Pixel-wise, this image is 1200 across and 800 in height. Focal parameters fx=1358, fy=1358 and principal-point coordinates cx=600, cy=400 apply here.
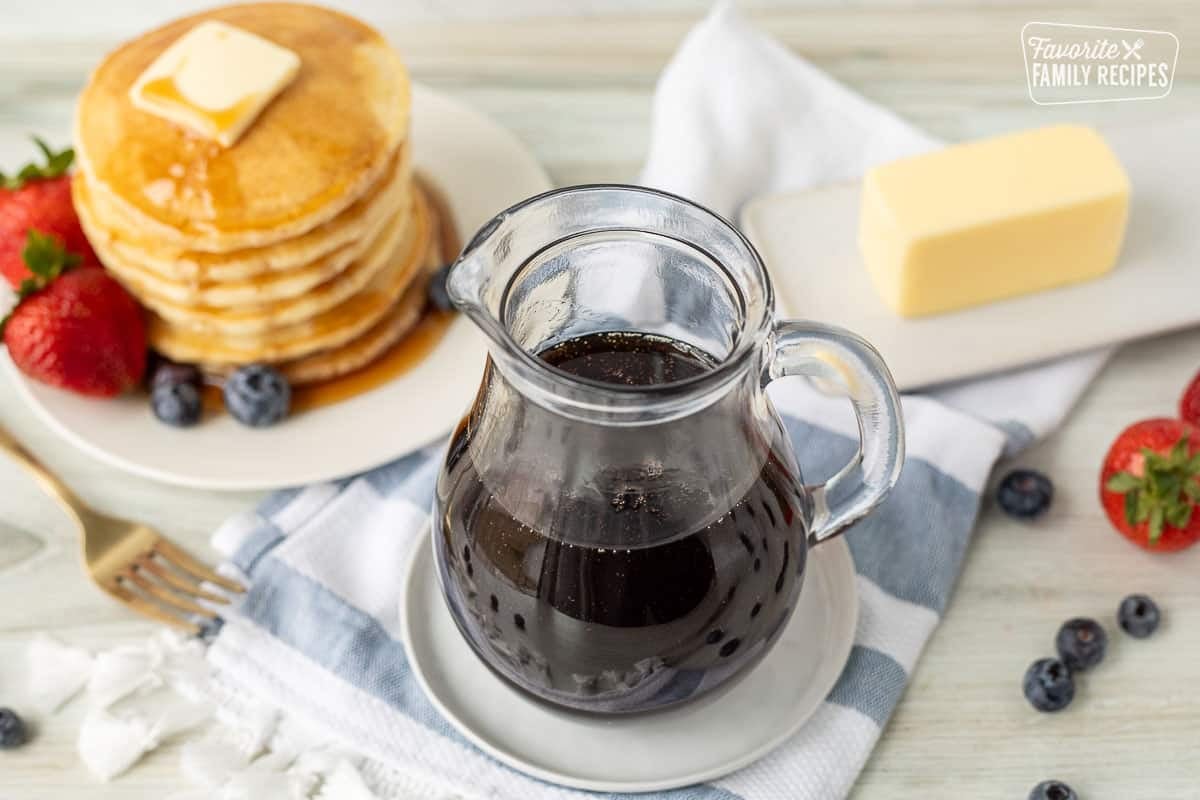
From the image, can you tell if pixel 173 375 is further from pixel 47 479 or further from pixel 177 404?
pixel 47 479

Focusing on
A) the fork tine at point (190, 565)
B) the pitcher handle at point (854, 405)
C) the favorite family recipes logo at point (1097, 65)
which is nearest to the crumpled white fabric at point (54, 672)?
the fork tine at point (190, 565)

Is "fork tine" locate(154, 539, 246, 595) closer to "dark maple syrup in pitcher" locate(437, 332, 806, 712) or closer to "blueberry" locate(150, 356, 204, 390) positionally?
"blueberry" locate(150, 356, 204, 390)

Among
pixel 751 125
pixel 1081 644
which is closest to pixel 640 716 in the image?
pixel 1081 644

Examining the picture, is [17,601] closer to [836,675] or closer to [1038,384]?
[836,675]

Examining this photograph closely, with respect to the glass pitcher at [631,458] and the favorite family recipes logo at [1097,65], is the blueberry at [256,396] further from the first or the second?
the favorite family recipes logo at [1097,65]

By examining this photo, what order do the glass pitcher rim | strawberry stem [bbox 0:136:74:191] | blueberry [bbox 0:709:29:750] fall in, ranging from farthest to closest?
1. strawberry stem [bbox 0:136:74:191]
2. blueberry [bbox 0:709:29:750]
3. the glass pitcher rim

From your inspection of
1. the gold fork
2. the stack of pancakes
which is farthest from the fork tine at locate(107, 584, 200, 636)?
the stack of pancakes

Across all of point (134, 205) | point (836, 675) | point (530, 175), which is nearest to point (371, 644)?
point (836, 675)

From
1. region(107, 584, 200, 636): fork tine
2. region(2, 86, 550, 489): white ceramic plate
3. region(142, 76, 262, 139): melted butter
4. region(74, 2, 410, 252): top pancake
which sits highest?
region(142, 76, 262, 139): melted butter
